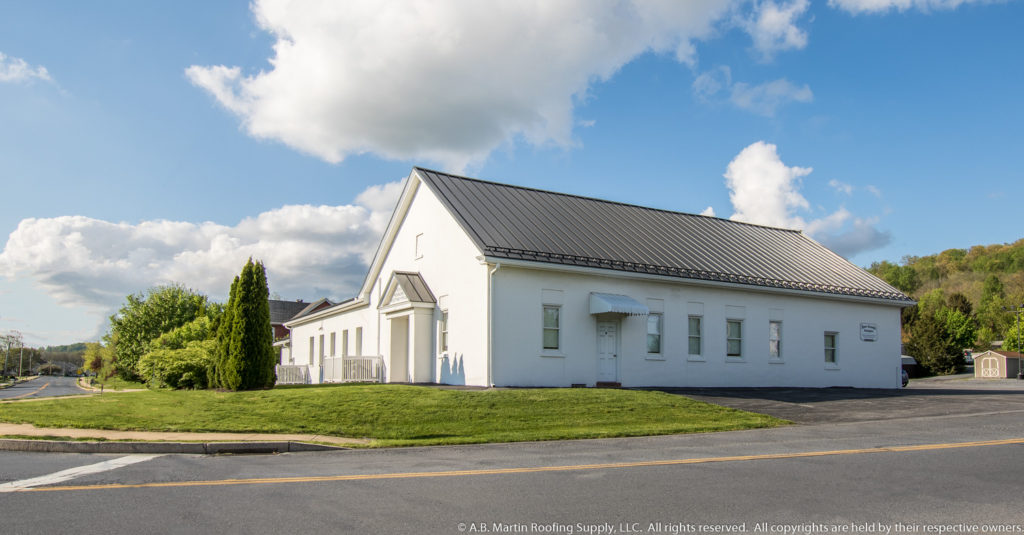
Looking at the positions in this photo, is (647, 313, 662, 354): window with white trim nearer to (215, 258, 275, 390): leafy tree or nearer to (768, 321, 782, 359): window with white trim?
(768, 321, 782, 359): window with white trim

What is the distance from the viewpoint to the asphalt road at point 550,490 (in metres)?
6.15

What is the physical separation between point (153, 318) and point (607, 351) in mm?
38966

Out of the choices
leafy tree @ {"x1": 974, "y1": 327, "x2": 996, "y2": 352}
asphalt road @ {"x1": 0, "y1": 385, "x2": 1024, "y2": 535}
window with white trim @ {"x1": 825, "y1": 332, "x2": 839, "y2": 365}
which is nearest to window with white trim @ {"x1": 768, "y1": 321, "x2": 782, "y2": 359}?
window with white trim @ {"x1": 825, "y1": 332, "x2": 839, "y2": 365}

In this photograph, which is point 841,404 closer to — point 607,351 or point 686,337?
point 686,337

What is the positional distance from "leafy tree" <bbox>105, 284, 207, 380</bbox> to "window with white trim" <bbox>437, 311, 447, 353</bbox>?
3231 cm

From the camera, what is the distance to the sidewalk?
456 inches

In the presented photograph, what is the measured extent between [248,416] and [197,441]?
294 cm

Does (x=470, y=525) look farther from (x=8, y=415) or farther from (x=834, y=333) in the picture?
(x=834, y=333)

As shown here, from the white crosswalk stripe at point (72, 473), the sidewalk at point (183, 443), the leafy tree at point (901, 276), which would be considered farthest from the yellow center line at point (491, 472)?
the leafy tree at point (901, 276)

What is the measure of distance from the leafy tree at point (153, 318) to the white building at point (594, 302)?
2466 cm

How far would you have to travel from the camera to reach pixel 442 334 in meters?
22.5

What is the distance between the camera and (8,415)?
15.6m

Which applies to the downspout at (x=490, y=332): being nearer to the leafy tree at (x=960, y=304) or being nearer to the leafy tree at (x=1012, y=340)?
the leafy tree at (x=1012, y=340)

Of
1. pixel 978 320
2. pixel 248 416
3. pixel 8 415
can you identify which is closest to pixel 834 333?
pixel 248 416
